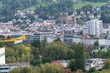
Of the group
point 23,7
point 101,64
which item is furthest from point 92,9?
point 101,64

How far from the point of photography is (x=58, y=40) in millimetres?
37438

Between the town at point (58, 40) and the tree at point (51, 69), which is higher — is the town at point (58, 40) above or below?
below

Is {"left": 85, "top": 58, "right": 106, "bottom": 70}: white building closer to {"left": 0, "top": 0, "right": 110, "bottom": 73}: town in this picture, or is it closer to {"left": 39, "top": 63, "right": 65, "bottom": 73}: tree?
{"left": 0, "top": 0, "right": 110, "bottom": 73}: town

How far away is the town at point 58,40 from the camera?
2730 cm

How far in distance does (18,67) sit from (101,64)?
4.71 m

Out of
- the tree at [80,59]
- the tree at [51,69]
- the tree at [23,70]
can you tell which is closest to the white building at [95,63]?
the tree at [80,59]

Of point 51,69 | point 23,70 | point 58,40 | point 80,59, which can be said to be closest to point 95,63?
point 80,59

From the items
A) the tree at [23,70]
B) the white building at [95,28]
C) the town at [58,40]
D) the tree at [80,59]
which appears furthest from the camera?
the white building at [95,28]

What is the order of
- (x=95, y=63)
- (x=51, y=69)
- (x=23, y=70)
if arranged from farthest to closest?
(x=95, y=63), (x=51, y=69), (x=23, y=70)

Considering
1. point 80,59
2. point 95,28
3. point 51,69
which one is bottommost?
point 95,28

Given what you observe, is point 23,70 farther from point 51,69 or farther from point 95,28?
point 95,28

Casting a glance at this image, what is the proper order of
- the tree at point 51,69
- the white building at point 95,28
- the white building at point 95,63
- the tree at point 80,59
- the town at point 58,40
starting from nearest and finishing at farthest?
the tree at point 51,69
the tree at point 80,59
the white building at point 95,63
the town at point 58,40
the white building at point 95,28

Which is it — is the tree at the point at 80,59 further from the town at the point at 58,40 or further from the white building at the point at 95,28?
the white building at the point at 95,28

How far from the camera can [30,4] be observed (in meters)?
64.7
